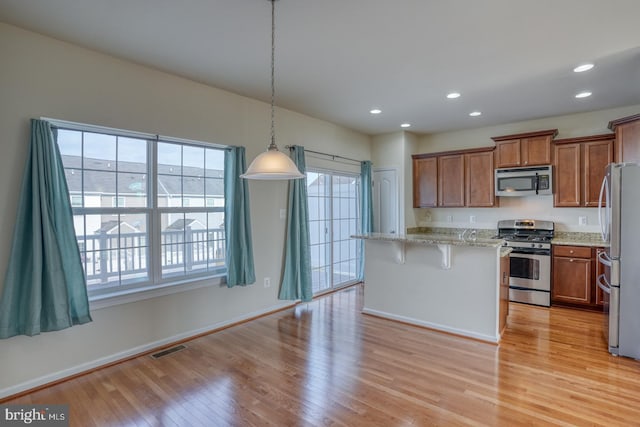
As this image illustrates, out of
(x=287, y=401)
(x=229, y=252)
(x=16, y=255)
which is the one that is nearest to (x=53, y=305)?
(x=16, y=255)

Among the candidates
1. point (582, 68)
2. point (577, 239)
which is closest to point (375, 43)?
point (582, 68)

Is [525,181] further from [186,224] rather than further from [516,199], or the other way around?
[186,224]

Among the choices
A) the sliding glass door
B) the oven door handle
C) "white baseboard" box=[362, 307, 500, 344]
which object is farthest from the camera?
the sliding glass door

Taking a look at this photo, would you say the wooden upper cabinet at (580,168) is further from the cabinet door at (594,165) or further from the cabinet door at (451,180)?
the cabinet door at (451,180)

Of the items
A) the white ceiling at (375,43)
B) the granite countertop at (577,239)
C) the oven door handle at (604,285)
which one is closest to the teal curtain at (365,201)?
the white ceiling at (375,43)

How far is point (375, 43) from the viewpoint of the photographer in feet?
9.19

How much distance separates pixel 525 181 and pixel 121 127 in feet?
17.5

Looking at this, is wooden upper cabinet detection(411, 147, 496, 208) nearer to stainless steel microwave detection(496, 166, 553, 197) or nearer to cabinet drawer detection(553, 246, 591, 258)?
stainless steel microwave detection(496, 166, 553, 197)

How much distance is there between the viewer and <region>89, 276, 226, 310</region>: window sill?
118 inches

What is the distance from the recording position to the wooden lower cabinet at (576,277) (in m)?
4.38

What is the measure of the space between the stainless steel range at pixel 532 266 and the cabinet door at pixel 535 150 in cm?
98

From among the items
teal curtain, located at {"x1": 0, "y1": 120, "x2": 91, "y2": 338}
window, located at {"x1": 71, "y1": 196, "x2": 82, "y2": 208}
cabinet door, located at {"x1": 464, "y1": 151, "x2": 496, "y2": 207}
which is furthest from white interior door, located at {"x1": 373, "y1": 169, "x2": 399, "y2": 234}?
teal curtain, located at {"x1": 0, "y1": 120, "x2": 91, "y2": 338}

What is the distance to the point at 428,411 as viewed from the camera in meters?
2.31

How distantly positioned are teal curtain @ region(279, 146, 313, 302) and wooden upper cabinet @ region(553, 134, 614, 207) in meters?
3.75
